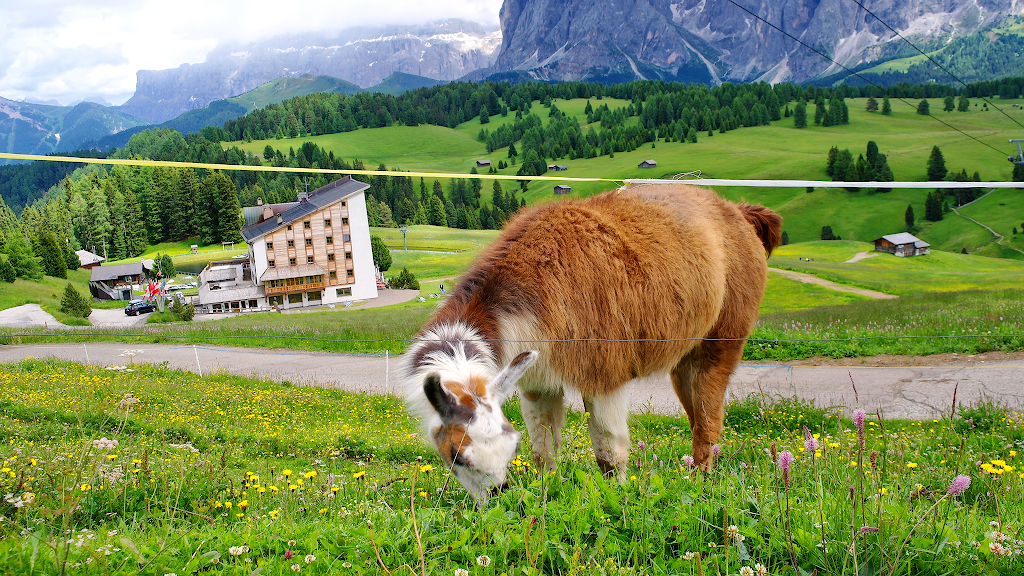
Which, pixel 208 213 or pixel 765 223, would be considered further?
Result: pixel 208 213

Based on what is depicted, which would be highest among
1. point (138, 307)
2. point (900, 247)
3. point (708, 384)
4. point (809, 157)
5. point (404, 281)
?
point (809, 157)

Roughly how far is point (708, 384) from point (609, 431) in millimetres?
1453

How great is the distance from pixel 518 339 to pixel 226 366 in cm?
1349

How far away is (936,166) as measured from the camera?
63.3m

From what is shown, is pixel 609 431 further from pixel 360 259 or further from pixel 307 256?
pixel 360 259

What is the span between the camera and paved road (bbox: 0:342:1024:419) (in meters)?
8.46

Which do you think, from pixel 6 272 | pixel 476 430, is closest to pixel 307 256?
pixel 6 272

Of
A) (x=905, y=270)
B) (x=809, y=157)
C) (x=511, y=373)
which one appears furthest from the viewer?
(x=809, y=157)

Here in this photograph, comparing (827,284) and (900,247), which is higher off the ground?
(827,284)

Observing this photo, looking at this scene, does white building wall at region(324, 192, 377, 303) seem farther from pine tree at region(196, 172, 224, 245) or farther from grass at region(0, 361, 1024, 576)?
grass at region(0, 361, 1024, 576)

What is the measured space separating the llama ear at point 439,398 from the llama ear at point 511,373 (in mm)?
239

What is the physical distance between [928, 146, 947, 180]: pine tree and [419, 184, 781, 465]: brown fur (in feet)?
247

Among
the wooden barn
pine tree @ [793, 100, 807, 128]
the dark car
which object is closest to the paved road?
the dark car

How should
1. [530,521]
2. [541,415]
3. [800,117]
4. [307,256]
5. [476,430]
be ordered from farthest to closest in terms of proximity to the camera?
[800,117] → [307,256] → [541,415] → [476,430] → [530,521]
